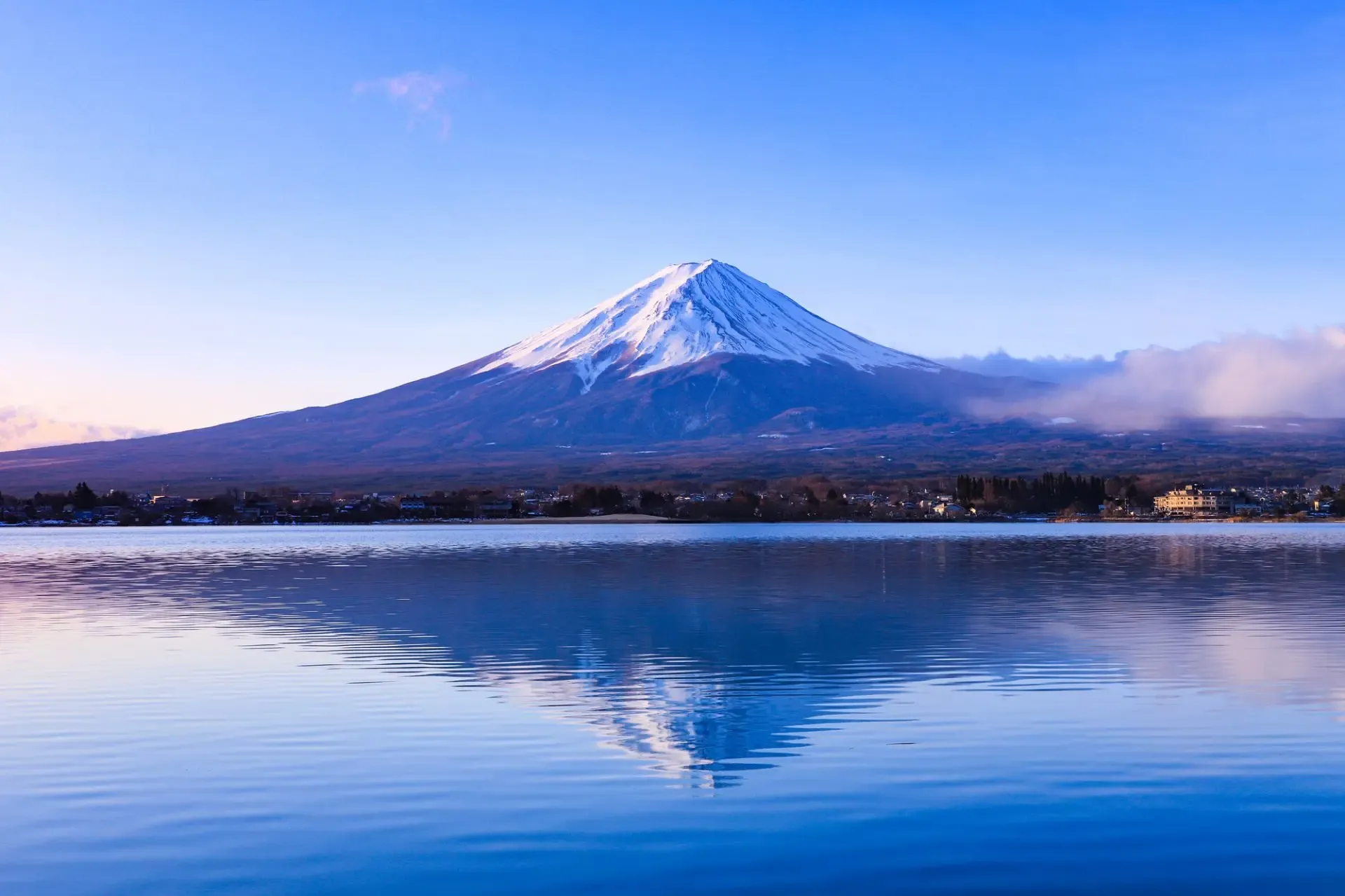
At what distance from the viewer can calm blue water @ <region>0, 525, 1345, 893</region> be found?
1177 cm

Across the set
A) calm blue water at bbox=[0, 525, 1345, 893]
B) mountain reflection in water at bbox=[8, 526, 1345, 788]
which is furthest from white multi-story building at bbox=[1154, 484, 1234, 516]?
calm blue water at bbox=[0, 525, 1345, 893]

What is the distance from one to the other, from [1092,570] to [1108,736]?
41262 millimetres

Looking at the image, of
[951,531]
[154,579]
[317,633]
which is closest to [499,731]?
[317,633]

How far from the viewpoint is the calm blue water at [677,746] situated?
464 inches

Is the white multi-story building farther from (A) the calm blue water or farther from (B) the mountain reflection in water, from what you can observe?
(A) the calm blue water

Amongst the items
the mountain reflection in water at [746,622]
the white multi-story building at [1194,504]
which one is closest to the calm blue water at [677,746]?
the mountain reflection in water at [746,622]

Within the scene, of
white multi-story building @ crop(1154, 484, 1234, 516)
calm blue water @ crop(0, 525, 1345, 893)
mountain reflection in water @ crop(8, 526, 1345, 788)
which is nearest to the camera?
calm blue water @ crop(0, 525, 1345, 893)

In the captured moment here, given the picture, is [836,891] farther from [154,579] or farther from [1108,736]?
[154,579]

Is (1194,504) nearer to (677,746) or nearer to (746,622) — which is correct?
(746,622)

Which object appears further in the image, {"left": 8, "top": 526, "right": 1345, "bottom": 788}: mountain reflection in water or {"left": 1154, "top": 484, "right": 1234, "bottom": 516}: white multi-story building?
{"left": 1154, "top": 484, "right": 1234, "bottom": 516}: white multi-story building

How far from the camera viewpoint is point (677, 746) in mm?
17078

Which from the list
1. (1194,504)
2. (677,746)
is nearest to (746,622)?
(677,746)

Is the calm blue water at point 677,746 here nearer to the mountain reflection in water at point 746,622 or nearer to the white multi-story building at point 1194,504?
the mountain reflection in water at point 746,622

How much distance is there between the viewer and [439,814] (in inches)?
534
